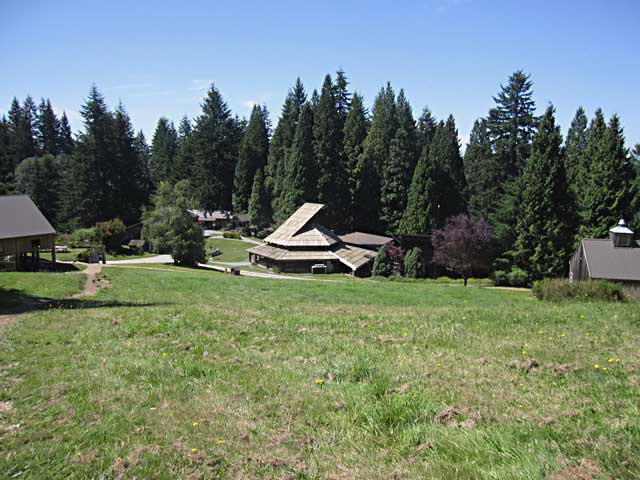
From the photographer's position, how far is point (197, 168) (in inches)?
3359

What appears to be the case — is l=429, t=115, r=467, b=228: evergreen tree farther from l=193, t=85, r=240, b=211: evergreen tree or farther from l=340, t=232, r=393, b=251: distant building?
l=193, t=85, r=240, b=211: evergreen tree

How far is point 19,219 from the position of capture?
37094 millimetres

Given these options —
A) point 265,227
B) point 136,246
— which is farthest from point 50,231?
point 265,227

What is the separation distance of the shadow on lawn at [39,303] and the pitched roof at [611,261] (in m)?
32.4

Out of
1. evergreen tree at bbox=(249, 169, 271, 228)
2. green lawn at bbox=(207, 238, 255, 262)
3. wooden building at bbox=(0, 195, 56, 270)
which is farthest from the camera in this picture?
evergreen tree at bbox=(249, 169, 271, 228)

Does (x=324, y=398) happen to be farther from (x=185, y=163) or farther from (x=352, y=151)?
(x=185, y=163)

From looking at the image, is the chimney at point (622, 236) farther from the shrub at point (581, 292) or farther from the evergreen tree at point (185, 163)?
the evergreen tree at point (185, 163)

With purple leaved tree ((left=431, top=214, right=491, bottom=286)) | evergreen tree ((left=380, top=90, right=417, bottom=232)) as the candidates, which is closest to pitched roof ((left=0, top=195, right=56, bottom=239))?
purple leaved tree ((left=431, top=214, right=491, bottom=286))

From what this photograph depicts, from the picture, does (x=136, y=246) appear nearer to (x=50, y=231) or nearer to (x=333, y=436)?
(x=50, y=231)

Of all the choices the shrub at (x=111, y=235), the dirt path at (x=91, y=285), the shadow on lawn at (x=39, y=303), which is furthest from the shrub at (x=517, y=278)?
the shrub at (x=111, y=235)

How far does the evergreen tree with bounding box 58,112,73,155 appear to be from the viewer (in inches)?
4581

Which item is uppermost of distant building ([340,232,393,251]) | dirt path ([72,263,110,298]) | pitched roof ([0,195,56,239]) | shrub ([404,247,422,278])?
pitched roof ([0,195,56,239])

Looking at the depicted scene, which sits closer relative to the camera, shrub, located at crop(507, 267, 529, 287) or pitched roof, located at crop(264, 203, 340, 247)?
shrub, located at crop(507, 267, 529, 287)

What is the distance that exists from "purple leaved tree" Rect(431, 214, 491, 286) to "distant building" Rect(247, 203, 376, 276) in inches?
328
